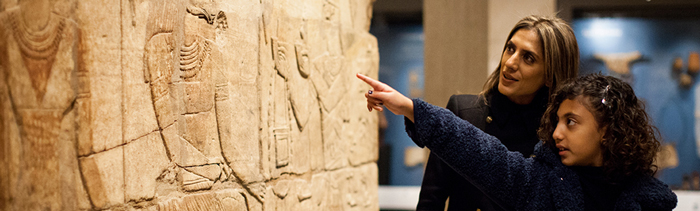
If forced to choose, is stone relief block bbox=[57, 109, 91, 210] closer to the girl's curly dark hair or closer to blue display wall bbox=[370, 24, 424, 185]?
the girl's curly dark hair

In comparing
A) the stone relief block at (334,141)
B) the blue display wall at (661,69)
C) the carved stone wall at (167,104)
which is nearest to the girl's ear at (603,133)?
the carved stone wall at (167,104)

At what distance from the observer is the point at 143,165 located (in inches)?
83.6

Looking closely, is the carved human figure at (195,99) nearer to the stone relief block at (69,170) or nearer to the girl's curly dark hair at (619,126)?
the stone relief block at (69,170)

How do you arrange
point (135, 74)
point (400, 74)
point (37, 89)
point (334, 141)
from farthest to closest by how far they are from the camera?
point (400, 74), point (334, 141), point (135, 74), point (37, 89)

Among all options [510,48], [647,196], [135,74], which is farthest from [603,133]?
[135,74]

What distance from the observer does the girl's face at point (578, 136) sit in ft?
5.40

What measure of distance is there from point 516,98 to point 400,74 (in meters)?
3.64

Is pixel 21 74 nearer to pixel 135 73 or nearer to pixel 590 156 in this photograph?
pixel 135 73

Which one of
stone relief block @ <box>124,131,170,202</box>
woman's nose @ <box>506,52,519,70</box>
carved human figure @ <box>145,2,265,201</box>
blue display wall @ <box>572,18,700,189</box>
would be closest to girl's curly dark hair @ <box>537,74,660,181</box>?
woman's nose @ <box>506,52,519,70</box>

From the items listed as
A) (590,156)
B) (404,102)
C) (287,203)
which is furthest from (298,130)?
(590,156)

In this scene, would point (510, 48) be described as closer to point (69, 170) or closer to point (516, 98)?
point (516, 98)

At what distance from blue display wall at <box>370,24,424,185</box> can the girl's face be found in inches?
158

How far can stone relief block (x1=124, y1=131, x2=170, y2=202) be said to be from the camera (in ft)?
6.80

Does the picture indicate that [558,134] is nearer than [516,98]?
Yes
